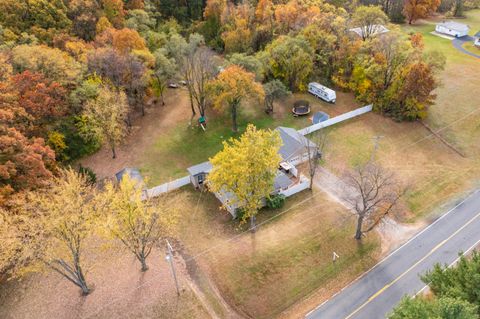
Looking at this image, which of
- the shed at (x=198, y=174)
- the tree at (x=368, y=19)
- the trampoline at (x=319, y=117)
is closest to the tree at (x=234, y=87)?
the trampoline at (x=319, y=117)

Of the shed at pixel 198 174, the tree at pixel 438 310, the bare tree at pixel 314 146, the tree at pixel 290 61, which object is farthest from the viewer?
the tree at pixel 290 61

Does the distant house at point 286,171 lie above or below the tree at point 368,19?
below

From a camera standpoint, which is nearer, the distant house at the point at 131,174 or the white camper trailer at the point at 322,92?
the distant house at the point at 131,174

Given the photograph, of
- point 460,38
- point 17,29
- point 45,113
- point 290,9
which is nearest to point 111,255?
point 45,113

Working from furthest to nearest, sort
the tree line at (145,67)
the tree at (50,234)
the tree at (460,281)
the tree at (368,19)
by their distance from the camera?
the tree at (368,19)
the tree line at (145,67)
the tree at (50,234)
the tree at (460,281)

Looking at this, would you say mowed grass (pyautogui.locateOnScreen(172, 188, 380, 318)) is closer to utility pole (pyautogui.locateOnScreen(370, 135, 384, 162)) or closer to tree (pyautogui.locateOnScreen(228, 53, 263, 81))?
utility pole (pyautogui.locateOnScreen(370, 135, 384, 162))

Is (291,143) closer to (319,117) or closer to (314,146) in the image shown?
(314,146)

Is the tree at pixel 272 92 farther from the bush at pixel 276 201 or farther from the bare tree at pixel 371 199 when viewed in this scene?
the bush at pixel 276 201
